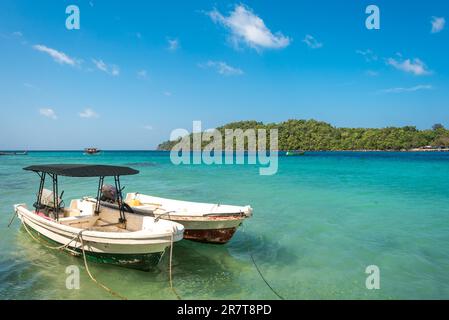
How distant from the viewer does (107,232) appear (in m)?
7.67

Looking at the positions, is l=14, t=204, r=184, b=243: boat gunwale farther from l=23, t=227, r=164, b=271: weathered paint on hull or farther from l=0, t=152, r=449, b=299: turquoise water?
l=0, t=152, r=449, b=299: turquoise water

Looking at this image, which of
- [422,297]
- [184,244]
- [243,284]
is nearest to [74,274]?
[184,244]

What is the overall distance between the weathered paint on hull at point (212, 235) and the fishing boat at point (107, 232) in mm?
1763

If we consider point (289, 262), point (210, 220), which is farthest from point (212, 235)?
point (289, 262)

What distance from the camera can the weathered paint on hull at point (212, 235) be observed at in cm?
985

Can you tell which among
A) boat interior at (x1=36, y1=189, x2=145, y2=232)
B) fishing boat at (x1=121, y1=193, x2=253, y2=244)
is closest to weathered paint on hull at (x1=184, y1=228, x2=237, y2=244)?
fishing boat at (x1=121, y1=193, x2=253, y2=244)

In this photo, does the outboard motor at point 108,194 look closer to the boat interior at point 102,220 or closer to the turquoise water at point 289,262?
the boat interior at point 102,220

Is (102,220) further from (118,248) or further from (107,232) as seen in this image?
(118,248)

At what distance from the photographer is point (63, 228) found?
27.1 ft

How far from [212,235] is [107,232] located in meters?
3.42

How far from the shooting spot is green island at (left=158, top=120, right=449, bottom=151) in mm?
158375

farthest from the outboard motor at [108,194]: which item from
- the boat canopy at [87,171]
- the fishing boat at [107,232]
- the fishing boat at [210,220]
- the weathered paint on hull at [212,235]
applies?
the weathered paint on hull at [212,235]

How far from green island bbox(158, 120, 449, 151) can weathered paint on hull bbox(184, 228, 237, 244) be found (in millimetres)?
147912
